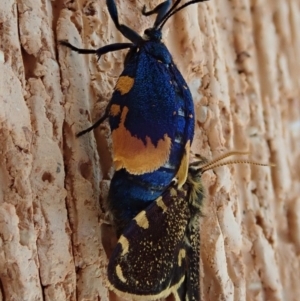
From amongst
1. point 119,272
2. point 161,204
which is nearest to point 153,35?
point 161,204

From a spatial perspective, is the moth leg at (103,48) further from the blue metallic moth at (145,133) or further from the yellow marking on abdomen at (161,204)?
the yellow marking on abdomen at (161,204)

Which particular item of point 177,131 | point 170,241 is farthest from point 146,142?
point 170,241

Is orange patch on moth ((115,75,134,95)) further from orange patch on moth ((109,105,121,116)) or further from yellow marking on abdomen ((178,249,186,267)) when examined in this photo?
yellow marking on abdomen ((178,249,186,267))

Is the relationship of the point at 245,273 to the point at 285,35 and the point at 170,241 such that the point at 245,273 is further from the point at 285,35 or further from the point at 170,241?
the point at 285,35

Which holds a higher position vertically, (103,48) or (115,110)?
(103,48)

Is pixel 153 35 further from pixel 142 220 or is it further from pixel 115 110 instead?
pixel 142 220
